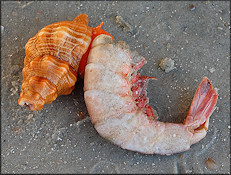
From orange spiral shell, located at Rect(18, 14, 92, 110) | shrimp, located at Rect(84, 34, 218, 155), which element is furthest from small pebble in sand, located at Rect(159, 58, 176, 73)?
orange spiral shell, located at Rect(18, 14, 92, 110)

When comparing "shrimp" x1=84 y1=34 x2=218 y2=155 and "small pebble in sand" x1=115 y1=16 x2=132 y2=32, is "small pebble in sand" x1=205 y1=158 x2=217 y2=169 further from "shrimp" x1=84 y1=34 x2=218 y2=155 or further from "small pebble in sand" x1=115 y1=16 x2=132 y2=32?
"small pebble in sand" x1=115 y1=16 x2=132 y2=32

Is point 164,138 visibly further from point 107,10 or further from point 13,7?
point 13,7

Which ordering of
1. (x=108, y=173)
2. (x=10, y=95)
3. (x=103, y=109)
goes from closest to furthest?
(x=103, y=109), (x=108, y=173), (x=10, y=95)

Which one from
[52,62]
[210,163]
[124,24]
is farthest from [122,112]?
[124,24]

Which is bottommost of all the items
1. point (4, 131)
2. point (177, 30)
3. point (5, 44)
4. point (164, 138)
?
point (4, 131)

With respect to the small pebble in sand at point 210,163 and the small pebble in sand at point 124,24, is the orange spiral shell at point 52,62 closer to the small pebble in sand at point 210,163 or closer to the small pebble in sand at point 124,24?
the small pebble in sand at point 124,24

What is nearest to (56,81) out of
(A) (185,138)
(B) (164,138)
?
(B) (164,138)

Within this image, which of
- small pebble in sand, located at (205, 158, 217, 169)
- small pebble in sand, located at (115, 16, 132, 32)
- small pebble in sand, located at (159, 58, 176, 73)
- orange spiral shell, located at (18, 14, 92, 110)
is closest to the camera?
orange spiral shell, located at (18, 14, 92, 110)
